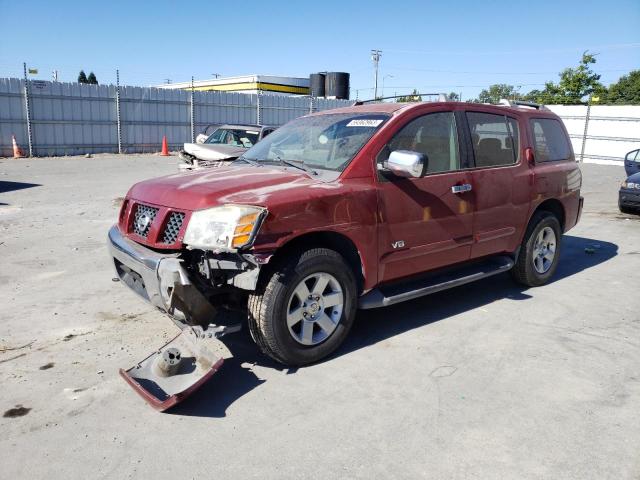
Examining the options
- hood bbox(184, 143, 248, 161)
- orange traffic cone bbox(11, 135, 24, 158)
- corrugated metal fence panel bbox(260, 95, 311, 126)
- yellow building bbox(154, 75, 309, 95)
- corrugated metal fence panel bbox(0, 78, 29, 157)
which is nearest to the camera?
hood bbox(184, 143, 248, 161)

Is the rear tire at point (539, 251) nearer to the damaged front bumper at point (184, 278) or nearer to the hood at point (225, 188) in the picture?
the hood at point (225, 188)

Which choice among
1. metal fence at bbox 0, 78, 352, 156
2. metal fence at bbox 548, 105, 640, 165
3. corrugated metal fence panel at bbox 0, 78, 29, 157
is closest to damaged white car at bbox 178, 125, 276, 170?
corrugated metal fence panel at bbox 0, 78, 29, 157

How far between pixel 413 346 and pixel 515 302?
66.3 inches

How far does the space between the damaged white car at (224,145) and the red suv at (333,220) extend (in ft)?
17.2

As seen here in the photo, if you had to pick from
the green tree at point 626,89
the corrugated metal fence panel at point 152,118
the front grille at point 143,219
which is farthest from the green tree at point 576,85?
the front grille at point 143,219

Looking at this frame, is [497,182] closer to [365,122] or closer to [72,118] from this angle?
[365,122]

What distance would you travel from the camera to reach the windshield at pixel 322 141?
4.21 m

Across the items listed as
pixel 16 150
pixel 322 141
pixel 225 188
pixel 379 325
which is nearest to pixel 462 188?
pixel 322 141

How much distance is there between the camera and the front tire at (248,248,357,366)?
3527mm

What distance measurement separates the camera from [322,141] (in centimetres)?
452

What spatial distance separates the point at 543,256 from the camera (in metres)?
5.89

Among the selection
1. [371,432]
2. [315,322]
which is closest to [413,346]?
[315,322]

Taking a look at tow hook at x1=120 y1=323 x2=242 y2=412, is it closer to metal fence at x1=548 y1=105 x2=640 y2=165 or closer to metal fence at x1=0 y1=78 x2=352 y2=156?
metal fence at x1=0 y1=78 x2=352 y2=156

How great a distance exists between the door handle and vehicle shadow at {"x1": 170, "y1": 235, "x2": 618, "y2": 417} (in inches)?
45.7
